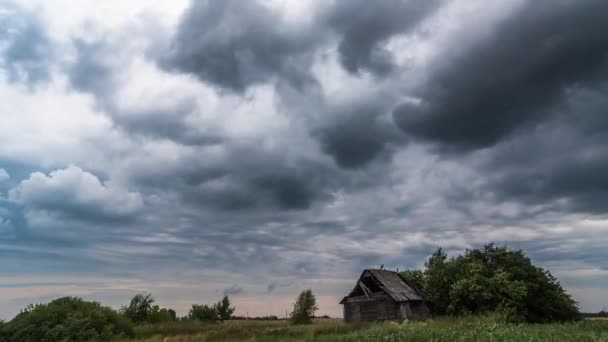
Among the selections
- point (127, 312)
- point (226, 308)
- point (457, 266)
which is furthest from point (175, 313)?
point (457, 266)

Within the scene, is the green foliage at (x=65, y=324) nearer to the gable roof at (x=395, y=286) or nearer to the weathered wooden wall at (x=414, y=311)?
the gable roof at (x=395, y=286)

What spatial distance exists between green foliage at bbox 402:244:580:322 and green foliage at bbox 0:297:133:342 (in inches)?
1178

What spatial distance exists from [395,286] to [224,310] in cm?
2327

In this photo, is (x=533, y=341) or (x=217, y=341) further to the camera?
(x=217, y=341)

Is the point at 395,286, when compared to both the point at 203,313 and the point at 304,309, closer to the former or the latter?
the point at 304,309

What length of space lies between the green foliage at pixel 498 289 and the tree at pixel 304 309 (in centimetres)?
1270

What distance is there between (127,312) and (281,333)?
68.7 feet

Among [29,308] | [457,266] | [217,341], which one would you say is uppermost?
[457,266]

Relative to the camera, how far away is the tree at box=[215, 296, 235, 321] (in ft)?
190

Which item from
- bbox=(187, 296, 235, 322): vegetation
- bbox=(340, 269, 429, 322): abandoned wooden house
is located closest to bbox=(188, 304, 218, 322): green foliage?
bbox=(187, 296, 235, 322): vegetation

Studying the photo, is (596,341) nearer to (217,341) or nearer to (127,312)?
(217,341)

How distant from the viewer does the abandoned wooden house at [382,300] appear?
44.6 metres

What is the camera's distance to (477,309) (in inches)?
1684

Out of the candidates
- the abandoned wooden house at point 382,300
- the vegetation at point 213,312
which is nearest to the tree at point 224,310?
the vegetation at point 213,312
